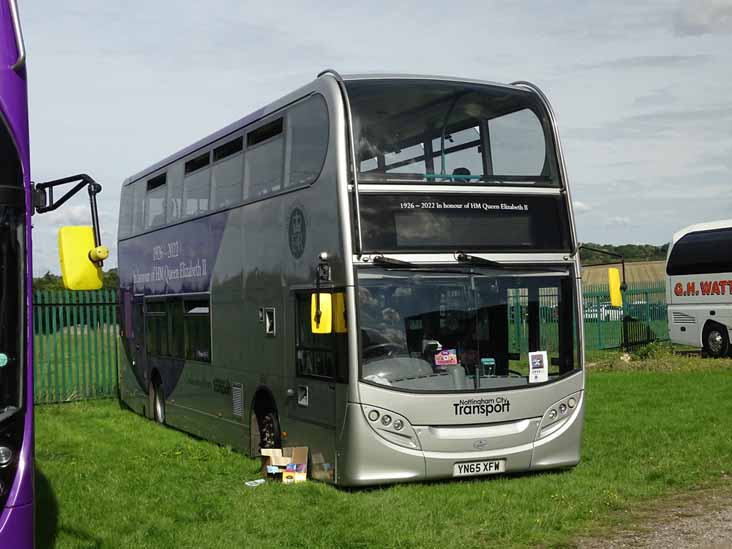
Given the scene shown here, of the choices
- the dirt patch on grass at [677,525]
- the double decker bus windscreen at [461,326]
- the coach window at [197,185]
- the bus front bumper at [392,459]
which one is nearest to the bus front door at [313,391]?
the bus front bumper at [392,459]

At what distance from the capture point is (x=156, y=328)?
1756 cm

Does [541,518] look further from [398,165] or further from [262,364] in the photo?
[262,364]

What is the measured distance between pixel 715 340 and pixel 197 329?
1867cm

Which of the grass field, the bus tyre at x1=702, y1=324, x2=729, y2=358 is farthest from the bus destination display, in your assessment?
the bus tyre at x1=702, y1=324, x2=729, y2=358

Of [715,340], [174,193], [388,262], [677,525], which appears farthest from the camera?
[715,340]

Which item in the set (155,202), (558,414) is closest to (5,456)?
(558,414)

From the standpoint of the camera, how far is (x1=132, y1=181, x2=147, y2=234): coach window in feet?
59.3

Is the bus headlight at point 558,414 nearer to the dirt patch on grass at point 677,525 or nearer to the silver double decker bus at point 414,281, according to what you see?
the silver double decker bus at point 414,281

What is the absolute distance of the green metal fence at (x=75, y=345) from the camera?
22016 millimetres

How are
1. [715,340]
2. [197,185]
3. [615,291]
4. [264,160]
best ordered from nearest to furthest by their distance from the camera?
[264,160]
[197,185]
[615,291]
[715,340]

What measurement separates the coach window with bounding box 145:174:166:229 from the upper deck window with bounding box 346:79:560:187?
21.3 feet

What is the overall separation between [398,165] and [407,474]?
297 cm

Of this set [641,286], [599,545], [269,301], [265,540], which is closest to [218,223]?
[269,301]

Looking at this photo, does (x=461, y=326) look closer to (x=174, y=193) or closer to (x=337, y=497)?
(x=337, y=497)
